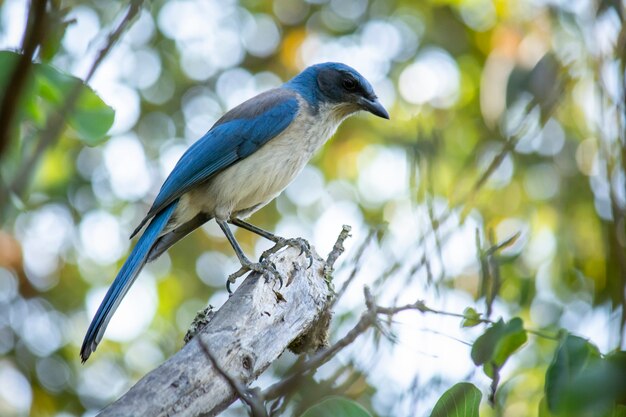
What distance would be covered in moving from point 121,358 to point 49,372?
0.70 meters

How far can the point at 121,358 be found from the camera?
8078 mm

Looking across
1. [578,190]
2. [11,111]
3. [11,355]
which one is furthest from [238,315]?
[11,355]

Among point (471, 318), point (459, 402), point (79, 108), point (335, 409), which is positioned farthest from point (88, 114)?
point (459, 402)

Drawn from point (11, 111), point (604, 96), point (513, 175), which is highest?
point (11, 111)

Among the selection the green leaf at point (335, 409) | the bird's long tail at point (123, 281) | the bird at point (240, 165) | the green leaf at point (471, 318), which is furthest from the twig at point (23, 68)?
the bird at point (240, 165)

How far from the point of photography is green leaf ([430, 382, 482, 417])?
2.45m

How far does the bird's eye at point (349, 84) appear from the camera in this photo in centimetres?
602

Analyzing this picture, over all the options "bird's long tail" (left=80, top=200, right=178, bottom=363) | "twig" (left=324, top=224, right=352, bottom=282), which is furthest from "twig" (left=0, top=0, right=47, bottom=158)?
"twig" (left=324, top=224, right=352, bottom=282)

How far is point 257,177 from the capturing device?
17.4 feet

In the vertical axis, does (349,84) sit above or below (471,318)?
below

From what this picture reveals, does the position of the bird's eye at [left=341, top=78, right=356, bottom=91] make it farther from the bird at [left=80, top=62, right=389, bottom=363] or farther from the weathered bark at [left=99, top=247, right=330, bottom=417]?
the weathered bark at [left=99, top=247, right=330, bottom=417]

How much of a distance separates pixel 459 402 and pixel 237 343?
1.22 meters

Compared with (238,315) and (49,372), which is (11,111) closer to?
(238,315)

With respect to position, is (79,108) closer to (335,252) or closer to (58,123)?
(58,123)
